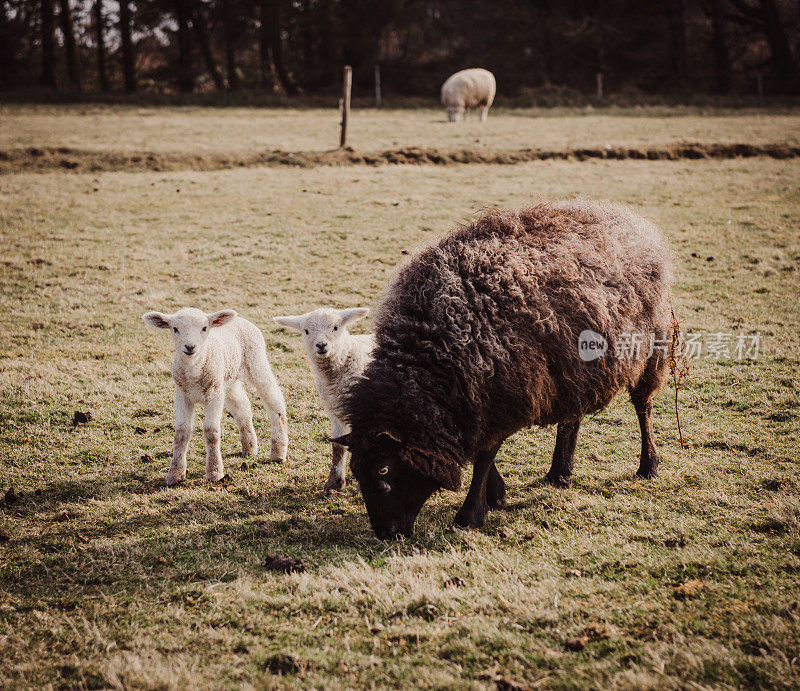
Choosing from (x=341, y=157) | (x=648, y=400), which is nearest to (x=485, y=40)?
(x=341, y=157)

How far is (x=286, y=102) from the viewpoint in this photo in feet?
115

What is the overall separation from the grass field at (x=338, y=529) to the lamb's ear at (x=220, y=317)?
1.46 m

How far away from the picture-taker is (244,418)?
698 centimetres

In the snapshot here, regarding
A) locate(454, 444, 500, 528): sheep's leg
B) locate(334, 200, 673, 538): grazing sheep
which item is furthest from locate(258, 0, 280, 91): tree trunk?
locate(454, 444, 500, 528): sheep's leg

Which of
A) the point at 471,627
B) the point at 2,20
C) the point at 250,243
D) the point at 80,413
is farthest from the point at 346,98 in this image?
the point at 2,20

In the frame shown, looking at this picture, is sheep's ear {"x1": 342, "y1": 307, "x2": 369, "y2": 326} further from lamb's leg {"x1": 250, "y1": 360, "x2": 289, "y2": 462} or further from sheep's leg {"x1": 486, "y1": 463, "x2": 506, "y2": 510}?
sheep's leg {"x1": 486, "y1": 463, "x2": 506, "y2": 510}

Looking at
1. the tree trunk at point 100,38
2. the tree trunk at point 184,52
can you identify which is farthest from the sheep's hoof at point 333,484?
the tree trunk at point 100,38

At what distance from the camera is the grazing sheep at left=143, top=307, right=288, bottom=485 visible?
20.3 feet

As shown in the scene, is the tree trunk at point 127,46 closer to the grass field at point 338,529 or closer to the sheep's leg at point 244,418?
the grass field at point 338,529

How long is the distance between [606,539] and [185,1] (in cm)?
4379

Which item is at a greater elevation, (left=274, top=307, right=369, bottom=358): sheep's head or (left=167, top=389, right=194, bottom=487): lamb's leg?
(left=274, top=307, right=369, bottom=358): sheep's head

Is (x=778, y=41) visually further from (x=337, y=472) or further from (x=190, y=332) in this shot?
(x=190, y=332)

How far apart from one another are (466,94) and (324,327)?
26.4m

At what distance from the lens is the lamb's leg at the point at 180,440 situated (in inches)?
251
